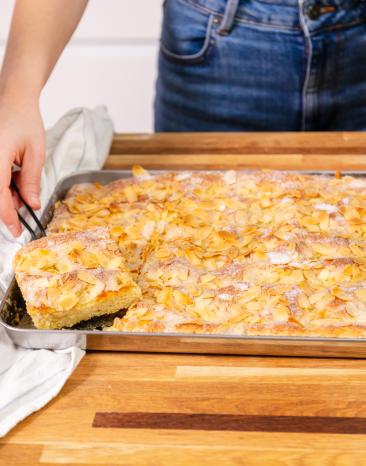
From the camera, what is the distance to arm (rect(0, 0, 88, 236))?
1157 millimetres

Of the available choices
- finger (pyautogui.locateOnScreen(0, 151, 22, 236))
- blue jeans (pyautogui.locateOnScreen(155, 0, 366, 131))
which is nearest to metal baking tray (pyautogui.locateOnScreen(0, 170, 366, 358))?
finger (pyautogui.locateOnScreen(0, 151, 22, 236))

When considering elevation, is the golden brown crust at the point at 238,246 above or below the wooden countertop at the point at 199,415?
above

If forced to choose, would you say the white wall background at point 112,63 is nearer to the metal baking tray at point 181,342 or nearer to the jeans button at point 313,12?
the jeans button at point 313,12

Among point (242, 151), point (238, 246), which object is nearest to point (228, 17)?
point (242, 151)

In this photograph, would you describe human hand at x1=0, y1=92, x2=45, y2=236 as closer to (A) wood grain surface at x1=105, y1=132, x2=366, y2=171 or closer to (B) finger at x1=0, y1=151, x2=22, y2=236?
(B) finger at x1=0, y1=151, x2=22, y2=236

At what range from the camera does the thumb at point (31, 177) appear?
3.89ft

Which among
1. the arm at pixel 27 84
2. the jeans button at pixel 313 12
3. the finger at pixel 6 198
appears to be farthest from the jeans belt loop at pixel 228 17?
the finger at pixel 6 198

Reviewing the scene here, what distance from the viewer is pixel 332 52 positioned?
5.07 feet

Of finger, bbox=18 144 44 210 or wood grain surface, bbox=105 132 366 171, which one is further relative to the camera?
wood grain surface, bbox=105 132 366 171

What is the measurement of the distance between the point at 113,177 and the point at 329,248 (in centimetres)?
48

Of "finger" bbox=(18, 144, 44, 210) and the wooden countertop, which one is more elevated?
"finger" bbox=(18, 144, 44, 210)

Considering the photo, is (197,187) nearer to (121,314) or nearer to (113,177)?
(113,177)

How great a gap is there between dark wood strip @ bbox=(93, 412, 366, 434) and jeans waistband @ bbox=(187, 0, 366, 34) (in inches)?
36.7

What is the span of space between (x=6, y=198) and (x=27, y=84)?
9.6 inches
